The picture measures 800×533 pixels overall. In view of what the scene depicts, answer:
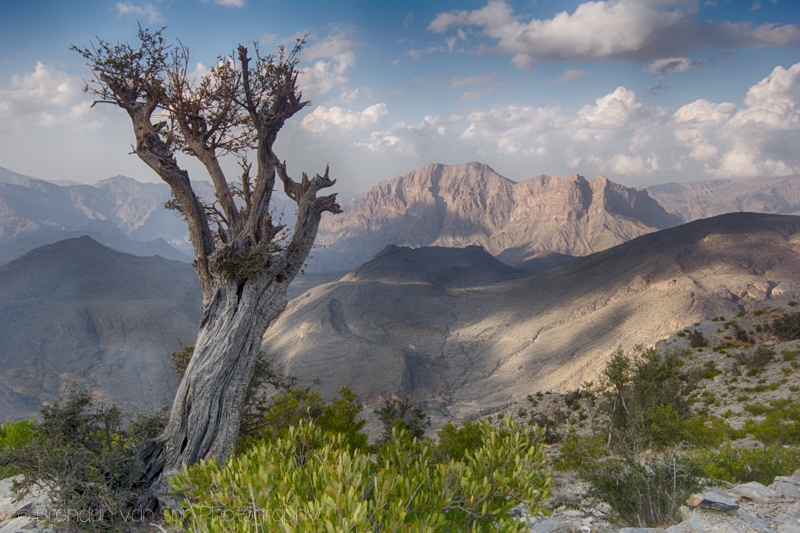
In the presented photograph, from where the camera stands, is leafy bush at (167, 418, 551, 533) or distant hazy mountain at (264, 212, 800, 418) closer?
leafy bush at (167, 418, 551, 533)

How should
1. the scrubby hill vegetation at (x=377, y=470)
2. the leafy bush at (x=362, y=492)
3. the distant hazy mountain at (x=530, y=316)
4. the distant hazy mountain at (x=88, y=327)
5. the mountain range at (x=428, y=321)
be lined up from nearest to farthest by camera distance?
the leafy bush at (x=362, y=492) < the scrubby hill vegetation at (x=377, y=470) < the distant hazy mountain at (x=530, y=316) < the mountain range at (x=428, y=321) < the distant hazy mountain at (x=88, y=327)

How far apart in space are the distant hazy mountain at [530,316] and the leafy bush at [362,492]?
51.9 m

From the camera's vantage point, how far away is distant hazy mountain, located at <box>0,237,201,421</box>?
69.6 m

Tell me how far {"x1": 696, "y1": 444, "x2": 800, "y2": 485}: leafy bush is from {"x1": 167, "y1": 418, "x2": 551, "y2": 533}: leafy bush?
7.93 meters

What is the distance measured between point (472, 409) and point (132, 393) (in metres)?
52.5

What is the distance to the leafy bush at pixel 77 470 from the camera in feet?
21.3

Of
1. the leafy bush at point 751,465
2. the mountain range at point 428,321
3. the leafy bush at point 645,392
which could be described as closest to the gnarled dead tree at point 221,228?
the leafy bush at point 751,465

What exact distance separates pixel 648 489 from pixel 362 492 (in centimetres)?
644

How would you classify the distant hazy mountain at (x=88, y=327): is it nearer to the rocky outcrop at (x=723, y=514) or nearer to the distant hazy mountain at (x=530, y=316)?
the distant hazy mountain at (x=530, y=316)

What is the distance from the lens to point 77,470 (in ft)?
22.0

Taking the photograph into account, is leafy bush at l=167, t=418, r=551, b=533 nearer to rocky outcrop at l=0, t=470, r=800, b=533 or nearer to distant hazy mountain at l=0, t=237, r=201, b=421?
rocky outcrop at l=0, t=470, r=800, b=533

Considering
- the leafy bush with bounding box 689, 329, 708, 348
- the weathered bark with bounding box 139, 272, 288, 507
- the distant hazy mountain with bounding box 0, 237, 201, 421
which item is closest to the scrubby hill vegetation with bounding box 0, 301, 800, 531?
the weathered bark with bounding box 139, 272, 288, 507

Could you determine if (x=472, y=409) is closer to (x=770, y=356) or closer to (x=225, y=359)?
(x=770, y=356)

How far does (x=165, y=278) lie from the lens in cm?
13900
